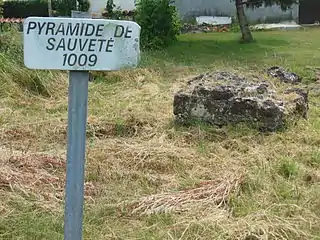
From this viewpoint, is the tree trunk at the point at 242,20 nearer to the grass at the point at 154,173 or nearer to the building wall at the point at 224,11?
the building wall at the point at 224,11

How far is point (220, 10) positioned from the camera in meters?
22.5

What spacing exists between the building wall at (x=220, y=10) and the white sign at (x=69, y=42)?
65.3 ft

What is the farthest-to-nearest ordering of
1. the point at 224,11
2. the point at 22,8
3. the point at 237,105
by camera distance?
the point at 224,11, the point at 22,8, the point at 237,105

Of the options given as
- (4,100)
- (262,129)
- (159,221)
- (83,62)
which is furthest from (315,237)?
(4,100)

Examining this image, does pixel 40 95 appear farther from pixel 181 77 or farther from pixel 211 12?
pixel 211 12

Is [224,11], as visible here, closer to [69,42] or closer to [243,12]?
[243,12]

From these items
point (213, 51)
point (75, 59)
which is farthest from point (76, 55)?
point (213, 51)

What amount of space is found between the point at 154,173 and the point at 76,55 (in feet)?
7.07

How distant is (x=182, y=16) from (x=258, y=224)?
764 inches

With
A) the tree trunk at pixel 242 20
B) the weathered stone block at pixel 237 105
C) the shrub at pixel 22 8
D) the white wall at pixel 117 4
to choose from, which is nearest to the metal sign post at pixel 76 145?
the weathered stone block at pixel 237 105

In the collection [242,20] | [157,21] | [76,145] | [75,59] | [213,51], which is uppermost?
[75,59]

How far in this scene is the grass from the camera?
336 cm

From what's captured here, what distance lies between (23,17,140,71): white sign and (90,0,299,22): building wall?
65.3ft

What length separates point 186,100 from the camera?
226 inches
